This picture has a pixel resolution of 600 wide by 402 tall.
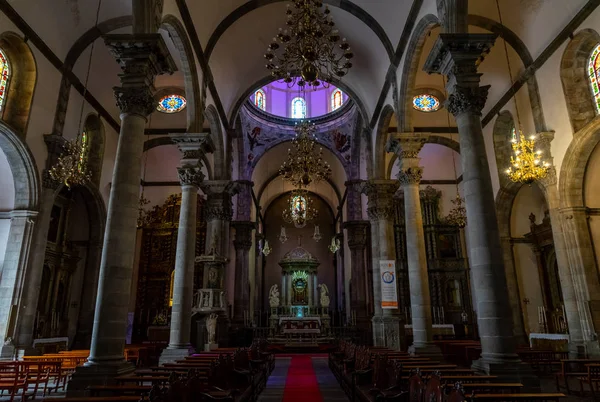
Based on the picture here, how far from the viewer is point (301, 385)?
30.9 feet

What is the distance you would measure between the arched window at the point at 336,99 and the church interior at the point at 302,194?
371 centimetres

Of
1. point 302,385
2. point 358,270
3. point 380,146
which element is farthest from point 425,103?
point 302,385

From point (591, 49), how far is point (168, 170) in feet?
63.5

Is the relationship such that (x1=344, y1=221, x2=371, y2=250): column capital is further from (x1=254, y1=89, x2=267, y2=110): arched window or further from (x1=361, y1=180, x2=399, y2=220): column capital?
(x1=254, y1=89, x2=267, y2=110): arched window

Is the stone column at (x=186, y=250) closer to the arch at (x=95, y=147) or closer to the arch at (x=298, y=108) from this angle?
the arch at (x=95, y=147)

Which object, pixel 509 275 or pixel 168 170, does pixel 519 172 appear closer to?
pixel 509 275

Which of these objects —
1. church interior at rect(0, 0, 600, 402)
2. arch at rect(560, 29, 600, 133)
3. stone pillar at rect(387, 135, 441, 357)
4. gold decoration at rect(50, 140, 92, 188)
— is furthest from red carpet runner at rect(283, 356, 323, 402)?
arch at rect(560, 29, 600, 133)

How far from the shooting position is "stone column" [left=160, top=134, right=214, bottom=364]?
11039 millimetres

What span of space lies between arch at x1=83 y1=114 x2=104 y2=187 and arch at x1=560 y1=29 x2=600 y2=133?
52.4 feet

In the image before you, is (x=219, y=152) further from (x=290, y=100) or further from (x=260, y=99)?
(x=290, y=100)

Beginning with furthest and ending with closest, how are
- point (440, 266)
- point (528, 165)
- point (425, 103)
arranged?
point (440, 266)
point (425, 103)
point (528, 165)

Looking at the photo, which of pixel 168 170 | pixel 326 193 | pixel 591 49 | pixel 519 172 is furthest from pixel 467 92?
pixel 326 193

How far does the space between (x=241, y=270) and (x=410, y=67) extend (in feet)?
45.2

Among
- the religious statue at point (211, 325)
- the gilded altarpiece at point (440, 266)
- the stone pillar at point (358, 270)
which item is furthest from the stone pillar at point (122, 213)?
the gilded altarpiece at point (440, 266)
